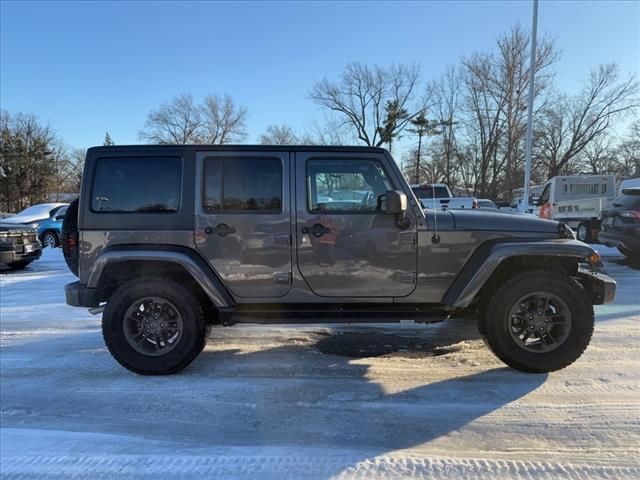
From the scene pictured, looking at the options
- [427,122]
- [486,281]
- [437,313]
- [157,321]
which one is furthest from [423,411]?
[427,122]

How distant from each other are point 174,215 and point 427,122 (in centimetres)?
4187

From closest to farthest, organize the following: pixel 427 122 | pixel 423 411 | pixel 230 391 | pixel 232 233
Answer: pixel 423 411 → pixel 230 391 → pixel 232 233 → pixel 427 122

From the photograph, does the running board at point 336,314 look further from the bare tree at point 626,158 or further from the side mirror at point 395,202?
the bare tree at point 626,158

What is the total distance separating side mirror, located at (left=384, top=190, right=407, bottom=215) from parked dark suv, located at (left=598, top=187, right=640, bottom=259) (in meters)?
9.15

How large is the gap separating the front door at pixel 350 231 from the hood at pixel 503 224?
454mm

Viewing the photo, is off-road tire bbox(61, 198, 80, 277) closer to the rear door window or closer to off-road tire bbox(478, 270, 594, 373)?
the rear door window

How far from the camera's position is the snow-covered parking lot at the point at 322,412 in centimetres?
278

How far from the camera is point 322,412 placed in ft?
11.3

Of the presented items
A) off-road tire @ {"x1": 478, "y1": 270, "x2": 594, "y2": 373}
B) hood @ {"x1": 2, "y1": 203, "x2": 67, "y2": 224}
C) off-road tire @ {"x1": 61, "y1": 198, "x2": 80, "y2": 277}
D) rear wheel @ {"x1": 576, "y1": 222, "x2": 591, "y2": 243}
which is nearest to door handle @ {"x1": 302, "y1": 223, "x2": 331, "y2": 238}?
off-road tire @ {"x1": 478, "y1": 270, "x2": 594, "y2": 373}

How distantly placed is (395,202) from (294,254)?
980 mm

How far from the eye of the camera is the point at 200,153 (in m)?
4.24

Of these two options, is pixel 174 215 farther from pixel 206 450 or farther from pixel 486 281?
pixel 486 281

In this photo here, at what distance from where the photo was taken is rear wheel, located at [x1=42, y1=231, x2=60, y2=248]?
54.3ft

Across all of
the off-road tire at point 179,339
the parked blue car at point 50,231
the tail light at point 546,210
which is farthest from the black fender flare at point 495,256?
the parked blue car at point 50,231
